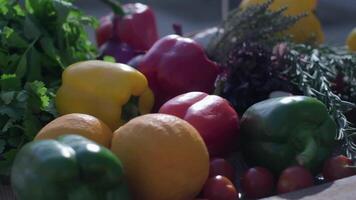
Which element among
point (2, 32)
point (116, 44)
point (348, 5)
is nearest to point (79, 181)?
point (2, 32)

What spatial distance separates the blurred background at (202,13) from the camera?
5.29m

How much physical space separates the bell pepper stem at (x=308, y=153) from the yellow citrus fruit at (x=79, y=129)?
339 millimetres

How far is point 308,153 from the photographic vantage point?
1.19 metres

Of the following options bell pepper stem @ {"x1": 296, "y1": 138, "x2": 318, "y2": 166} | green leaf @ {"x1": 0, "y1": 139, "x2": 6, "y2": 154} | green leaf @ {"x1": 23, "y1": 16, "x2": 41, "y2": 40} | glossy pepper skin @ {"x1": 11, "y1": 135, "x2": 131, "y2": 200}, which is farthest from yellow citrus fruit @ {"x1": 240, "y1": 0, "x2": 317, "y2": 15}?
glossy pepper skin @ {"x1": 11, "y1": 135, "x2": 131, "y2": 200}

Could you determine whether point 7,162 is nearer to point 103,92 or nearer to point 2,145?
point 2,145

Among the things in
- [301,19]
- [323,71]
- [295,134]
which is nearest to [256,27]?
[323,71]

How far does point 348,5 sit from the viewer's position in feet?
19.7

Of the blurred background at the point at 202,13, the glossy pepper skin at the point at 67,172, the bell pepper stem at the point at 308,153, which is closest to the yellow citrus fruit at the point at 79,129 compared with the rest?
the glossy pepper skin at the point at 67,172

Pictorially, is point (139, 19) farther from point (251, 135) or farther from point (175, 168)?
point (175, 168)

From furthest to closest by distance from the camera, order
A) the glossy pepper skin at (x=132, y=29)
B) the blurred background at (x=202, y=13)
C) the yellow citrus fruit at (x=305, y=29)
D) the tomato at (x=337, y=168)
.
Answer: the blurred background at (x=202, y=13) < the glossy pepper skin at (x=132, y=29) < the yellow citrus fruit at (x=305, y=29) < the tomato at (x=337, y=168)

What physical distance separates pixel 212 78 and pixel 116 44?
1.65ft

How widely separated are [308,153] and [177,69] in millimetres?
449

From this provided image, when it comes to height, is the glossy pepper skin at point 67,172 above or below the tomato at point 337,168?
above

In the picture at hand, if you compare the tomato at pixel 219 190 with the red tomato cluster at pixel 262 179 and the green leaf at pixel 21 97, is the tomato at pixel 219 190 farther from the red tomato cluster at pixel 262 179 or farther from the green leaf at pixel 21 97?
the green leaf at pixel 21 97
